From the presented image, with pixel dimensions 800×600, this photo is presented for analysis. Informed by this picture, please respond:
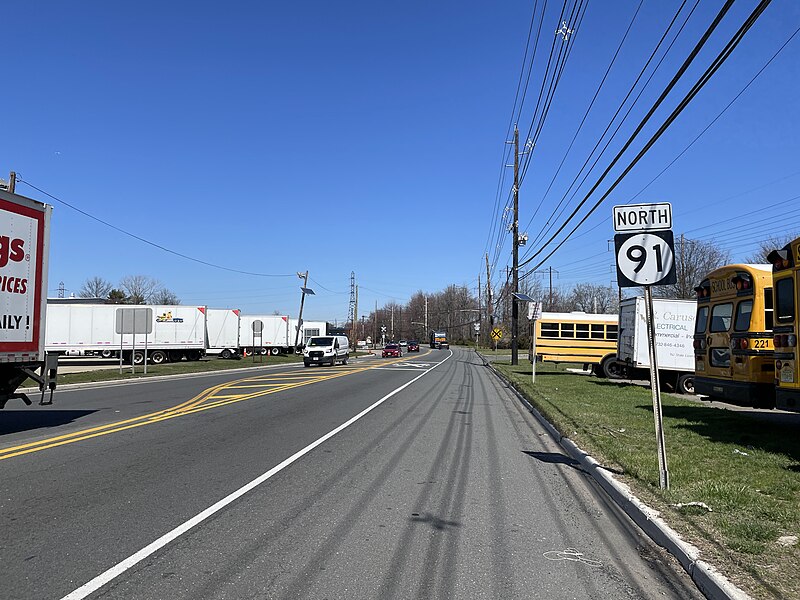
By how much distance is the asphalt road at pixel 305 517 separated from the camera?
444 centimetres

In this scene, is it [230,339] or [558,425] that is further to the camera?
[230,339]

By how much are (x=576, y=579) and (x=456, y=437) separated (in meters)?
6.62

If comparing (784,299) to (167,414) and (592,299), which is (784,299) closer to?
(167,414)

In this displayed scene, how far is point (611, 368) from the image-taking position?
25.8m

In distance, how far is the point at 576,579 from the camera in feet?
15.1

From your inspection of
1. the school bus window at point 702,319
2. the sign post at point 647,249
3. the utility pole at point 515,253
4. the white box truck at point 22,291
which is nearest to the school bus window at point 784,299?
the school bus window at point 702,319

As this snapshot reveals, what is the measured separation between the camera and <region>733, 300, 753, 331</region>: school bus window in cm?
1102

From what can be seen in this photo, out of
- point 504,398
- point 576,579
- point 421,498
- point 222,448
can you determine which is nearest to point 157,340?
point 504,398

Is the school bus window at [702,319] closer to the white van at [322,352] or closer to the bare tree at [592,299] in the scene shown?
the white van at [322,352]

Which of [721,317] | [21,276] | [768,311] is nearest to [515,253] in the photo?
[721,317]

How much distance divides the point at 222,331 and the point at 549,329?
27438mm

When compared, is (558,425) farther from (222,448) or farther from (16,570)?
(16,570)

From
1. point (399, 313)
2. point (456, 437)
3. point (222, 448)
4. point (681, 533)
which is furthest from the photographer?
point (399, 313)

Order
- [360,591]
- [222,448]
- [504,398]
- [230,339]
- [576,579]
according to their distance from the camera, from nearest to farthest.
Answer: [360,591] < [576,579] < [222,448] < [504,398] < [230,339]
